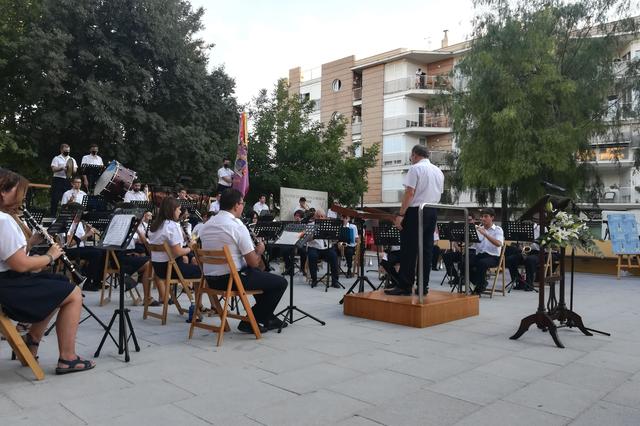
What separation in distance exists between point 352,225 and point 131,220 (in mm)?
7293

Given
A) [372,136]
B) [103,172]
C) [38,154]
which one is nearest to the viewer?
[103,172]

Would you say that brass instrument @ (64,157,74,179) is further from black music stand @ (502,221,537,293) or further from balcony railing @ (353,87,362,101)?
balcony railing @ (353,87,362,101)

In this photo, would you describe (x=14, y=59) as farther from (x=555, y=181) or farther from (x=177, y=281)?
(x=555, y=181)

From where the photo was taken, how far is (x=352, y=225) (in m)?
12.1

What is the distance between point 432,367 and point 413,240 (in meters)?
2.23

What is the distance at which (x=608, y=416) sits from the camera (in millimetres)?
3301

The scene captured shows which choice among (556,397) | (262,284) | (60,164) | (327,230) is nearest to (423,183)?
(262,284)

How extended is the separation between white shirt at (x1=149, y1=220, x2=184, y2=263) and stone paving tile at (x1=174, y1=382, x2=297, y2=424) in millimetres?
2729

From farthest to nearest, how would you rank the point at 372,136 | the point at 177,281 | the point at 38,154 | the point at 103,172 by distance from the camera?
the point at 372,136 < the point at 38,154 < the point at 103,172 < the point at 177,281

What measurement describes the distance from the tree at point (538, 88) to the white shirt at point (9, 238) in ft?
44.3

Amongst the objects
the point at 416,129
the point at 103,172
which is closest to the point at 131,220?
the point at 103,172

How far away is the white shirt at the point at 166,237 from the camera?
6.14 metres

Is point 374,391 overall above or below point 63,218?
below

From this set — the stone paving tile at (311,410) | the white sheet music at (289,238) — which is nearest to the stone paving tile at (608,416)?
the stone paving tile at (311,410)
